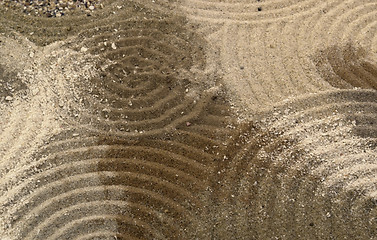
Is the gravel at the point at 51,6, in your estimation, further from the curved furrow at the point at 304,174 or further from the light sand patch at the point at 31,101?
the curved furrow at the point at 304,174

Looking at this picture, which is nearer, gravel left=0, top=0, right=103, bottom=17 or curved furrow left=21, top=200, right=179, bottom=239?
curved furrow left=21, top=200, right=179, bottom=239

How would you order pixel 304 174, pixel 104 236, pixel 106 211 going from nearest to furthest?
pixel 104 236 < pixel 106 211 < pixel 304 174

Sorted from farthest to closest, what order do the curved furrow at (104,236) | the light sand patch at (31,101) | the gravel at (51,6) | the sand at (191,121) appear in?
1. the gravel at (51,6)
2. the light sand patch at (31,101)
3. the sand at (191,121)
4. the curved furrow at (104,236)

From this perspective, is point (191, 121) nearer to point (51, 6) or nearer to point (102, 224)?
point (102, 224)

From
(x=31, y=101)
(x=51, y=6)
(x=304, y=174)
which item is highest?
(x=51, y=6)

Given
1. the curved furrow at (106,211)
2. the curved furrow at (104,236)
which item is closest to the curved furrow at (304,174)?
the curved furrow at (106,211)

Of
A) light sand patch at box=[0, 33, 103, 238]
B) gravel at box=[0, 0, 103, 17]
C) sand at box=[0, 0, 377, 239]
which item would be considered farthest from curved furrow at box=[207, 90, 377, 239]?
gravel at box=[0, 0, 103, 17]

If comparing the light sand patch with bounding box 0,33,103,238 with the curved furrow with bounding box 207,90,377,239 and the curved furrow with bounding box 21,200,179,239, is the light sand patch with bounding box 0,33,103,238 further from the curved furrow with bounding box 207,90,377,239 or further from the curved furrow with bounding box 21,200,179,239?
the curved furrow with bounding box 207,90,377,239

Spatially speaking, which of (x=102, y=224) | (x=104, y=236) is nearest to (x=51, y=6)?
(x=102, y=224)

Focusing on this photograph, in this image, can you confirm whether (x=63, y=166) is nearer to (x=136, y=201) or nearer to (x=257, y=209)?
(x=136, y=201)
